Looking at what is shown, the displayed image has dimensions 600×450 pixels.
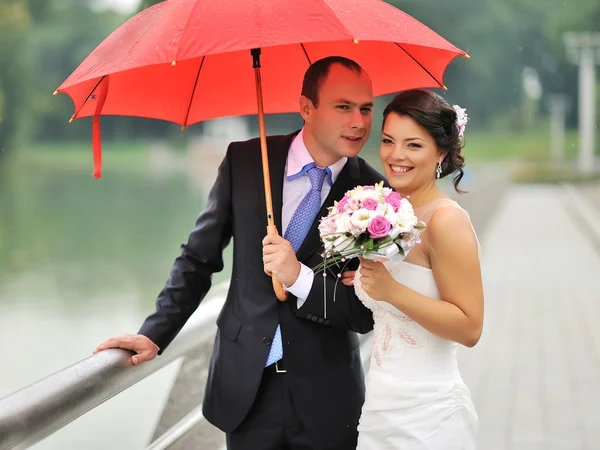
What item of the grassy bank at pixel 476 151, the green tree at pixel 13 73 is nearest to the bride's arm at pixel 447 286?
the green tree at pixel 13 73

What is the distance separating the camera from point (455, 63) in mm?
55688

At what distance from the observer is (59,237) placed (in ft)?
172

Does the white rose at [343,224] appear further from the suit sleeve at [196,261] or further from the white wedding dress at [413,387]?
the suit sleeve at [196,261]

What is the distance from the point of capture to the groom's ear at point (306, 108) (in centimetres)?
276

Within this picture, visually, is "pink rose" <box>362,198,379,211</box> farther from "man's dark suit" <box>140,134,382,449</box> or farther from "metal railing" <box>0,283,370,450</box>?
"metal railing" <box>0,283,370,450</box>

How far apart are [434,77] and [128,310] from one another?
23.4 m

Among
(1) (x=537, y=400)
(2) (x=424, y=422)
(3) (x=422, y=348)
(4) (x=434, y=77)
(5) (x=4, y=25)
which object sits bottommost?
(1) (x=537, y=400)

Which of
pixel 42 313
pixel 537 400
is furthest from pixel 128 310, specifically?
pixel 537 400

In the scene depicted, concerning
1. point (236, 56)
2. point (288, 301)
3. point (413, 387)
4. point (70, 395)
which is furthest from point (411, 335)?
point (236, 56)

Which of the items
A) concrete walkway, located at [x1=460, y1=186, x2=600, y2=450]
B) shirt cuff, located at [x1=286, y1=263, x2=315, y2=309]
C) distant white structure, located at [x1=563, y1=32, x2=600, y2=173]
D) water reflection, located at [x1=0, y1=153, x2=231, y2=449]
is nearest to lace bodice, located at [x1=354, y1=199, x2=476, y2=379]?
shirt cuff, located at [x1=286, y1=263, x2=315, y2=309]

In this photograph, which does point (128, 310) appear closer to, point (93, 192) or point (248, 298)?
point (248, 298)

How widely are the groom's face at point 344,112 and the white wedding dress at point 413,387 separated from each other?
31 centimetres

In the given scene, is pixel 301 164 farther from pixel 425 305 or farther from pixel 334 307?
pixel 425 305

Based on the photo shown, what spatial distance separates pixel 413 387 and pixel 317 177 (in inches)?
26.6
